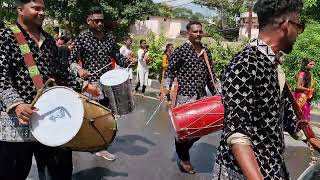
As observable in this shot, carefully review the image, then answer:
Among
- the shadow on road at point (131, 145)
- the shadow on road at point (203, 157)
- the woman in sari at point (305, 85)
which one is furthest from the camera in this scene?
the woman in sari at point (305, 85)

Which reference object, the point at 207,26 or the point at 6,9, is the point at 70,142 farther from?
the point at 207,26

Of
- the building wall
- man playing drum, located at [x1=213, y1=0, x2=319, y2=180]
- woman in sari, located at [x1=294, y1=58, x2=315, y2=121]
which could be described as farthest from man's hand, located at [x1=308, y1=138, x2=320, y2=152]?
the building wall

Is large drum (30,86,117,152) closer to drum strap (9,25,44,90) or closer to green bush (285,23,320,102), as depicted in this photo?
drum strap (9,25,44,90)

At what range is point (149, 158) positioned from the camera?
630 cm

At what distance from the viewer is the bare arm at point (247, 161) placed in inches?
79.0

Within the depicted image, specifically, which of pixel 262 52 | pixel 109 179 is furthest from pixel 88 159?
pixel 262 52

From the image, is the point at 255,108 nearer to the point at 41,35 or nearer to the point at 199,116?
the point at 41,35

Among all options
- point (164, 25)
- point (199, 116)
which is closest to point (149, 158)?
point (199, 116)

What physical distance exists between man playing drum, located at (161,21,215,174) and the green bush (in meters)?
A: 4.59

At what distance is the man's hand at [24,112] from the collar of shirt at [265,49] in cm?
156

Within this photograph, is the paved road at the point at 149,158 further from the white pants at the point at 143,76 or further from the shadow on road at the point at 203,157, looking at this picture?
the white pants at the point at 143,76

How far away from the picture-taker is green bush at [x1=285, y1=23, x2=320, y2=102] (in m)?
9.78

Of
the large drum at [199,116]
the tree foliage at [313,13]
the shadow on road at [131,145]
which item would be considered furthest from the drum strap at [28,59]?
the tree foliage at [313,13]

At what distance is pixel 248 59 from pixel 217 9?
41627 mm
